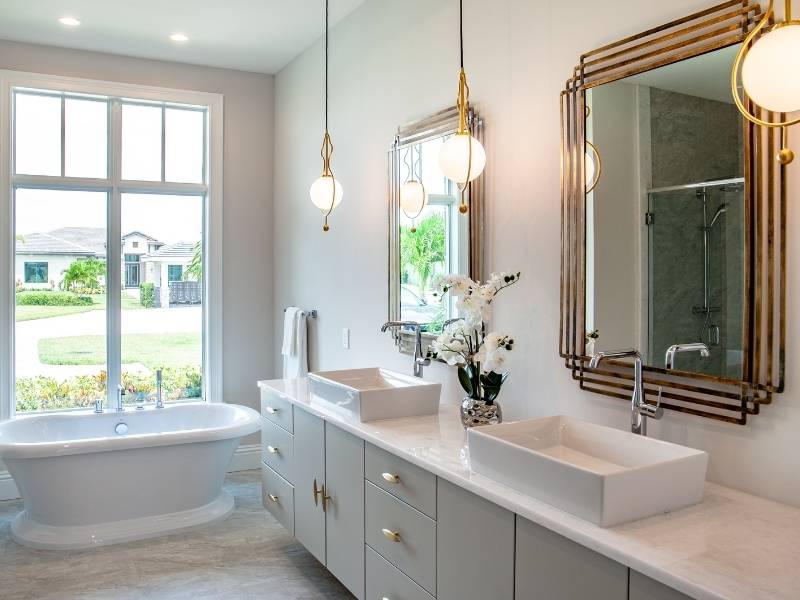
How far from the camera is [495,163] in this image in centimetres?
271

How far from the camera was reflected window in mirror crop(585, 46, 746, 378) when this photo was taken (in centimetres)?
180

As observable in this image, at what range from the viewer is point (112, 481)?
3.71 metres

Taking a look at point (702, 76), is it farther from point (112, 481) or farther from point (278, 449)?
point (112, 481)

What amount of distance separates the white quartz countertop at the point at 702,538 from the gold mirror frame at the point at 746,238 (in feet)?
0.88

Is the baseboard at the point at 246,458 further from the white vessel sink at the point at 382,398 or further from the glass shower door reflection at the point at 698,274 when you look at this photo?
the glass shower door reflection at the point at 698,274

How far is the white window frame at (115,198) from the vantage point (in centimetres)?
434

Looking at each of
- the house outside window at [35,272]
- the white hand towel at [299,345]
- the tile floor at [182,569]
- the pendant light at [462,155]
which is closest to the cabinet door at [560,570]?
the pendant light at [462,155]

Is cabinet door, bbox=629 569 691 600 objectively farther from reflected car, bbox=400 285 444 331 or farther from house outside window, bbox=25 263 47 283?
house outside window, bbox=25 263 47 283

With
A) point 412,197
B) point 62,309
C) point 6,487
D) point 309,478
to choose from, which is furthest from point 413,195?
point 6,487

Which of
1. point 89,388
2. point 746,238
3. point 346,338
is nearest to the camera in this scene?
point 746,238

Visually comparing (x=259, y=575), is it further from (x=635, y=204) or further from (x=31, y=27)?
(x=31, y=27)

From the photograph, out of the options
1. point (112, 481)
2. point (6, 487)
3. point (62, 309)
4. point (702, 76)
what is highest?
point (702, 76)

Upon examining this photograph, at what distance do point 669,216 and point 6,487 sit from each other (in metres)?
4.20

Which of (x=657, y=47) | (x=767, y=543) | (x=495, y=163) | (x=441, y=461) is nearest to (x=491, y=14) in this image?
(x=495, y=163)
